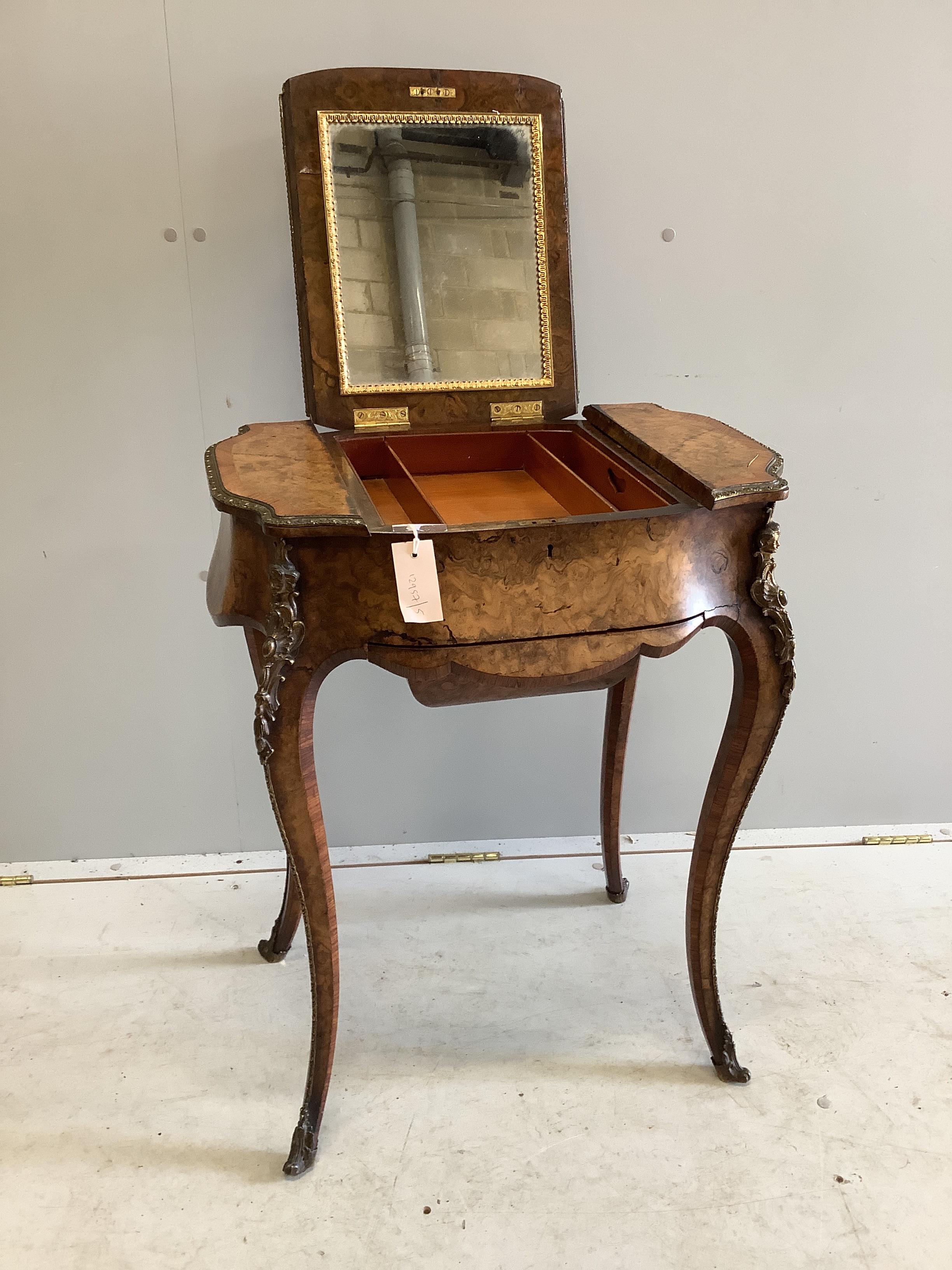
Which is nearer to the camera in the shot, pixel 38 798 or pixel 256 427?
pixel 256 427

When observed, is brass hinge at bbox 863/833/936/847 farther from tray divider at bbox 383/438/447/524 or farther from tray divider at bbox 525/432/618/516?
tray divider at bbox 383/438/447/524

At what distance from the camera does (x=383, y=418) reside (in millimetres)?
1520

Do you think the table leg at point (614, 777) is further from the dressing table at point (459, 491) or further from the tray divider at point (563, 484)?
the tray divider at point (563, 484)

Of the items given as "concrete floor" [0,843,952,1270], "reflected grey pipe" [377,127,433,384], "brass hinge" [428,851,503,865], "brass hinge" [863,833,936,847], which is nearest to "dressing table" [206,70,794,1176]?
"reflected grey pipe" [377,127,433,384]

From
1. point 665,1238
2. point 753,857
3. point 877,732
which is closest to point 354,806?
point 753,857

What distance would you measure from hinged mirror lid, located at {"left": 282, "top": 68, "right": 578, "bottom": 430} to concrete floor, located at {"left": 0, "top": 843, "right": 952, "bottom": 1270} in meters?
1.02

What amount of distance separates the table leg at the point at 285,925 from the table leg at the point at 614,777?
640mm

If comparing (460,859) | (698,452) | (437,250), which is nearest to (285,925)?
(460,859)

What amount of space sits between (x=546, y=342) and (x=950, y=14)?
3.24 ft

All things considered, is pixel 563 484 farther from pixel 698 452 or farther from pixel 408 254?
pixel 408 254

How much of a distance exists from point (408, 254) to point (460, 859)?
1.27 meters

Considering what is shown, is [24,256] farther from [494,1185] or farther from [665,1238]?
[665,1238]

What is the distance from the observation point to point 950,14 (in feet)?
5.51

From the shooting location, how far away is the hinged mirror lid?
1.45 metres
